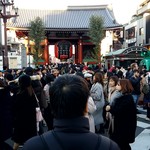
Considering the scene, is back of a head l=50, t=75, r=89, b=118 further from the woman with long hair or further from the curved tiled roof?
the curved tiled roof

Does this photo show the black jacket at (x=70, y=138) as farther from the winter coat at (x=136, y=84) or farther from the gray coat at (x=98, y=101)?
the winter coat at (x=136, y=84)

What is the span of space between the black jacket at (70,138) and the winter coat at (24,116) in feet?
11.7

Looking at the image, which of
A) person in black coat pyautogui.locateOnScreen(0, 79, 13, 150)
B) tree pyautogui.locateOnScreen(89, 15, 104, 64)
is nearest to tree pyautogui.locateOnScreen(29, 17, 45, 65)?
tree pyautogui.locateOnScreen(89, 15, 104, 64)

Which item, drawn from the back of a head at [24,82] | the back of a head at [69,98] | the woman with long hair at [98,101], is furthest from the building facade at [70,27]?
the back of a head at [69,98]

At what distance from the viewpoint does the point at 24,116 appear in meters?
5.16

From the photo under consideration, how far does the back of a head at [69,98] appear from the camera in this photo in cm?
162

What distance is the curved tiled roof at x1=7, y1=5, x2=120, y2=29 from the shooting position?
39.7m

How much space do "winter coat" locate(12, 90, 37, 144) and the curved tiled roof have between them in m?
33.3

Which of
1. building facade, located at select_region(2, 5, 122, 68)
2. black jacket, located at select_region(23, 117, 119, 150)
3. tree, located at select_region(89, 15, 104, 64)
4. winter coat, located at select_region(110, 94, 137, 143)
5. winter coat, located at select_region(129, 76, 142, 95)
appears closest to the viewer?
black jacket, located at select_region(23, 117, 119, 150)

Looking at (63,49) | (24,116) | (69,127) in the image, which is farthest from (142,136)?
(63,49)

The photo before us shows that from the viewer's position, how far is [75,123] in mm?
1617

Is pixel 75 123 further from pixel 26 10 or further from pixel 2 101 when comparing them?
pixel 26 10

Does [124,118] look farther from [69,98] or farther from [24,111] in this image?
[69,98]

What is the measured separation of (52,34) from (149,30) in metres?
12.4
